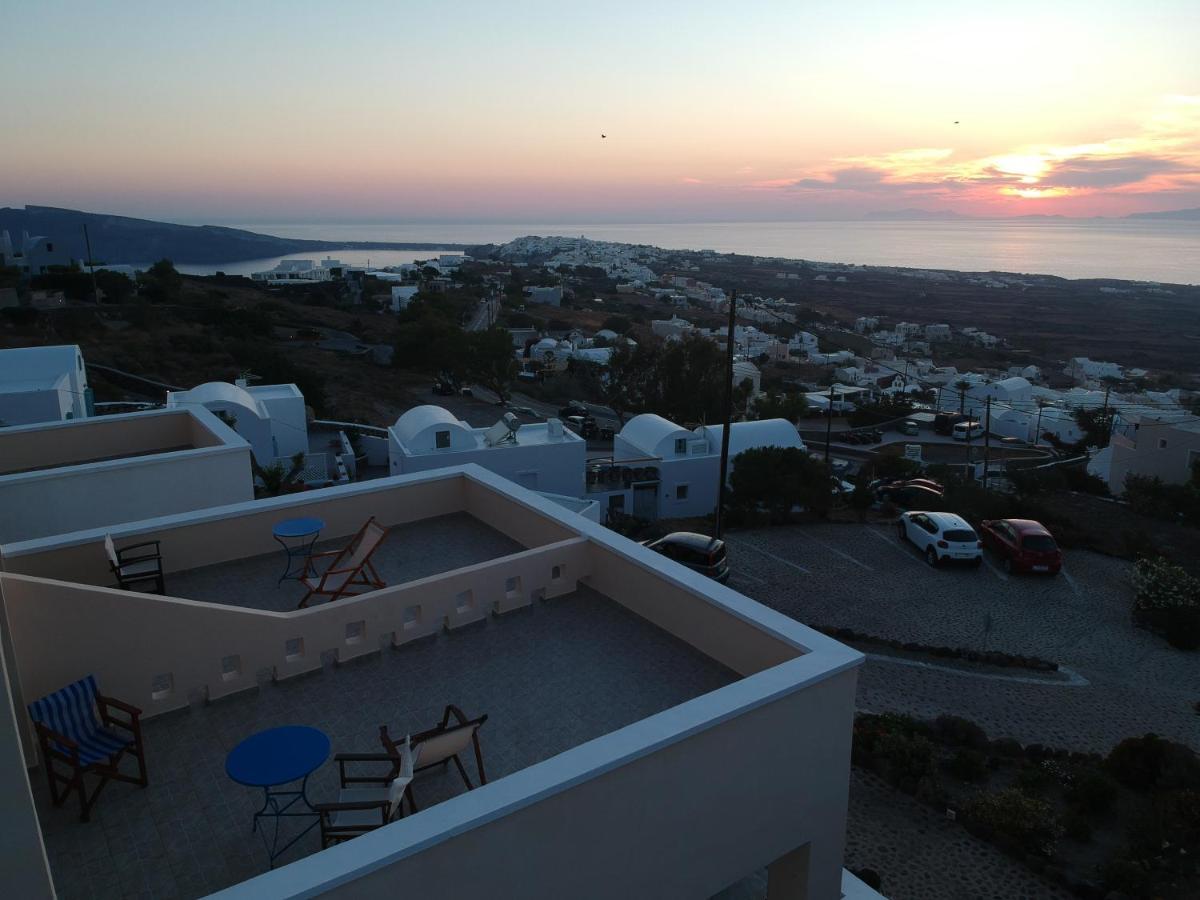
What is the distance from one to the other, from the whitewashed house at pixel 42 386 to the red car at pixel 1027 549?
1808 cm

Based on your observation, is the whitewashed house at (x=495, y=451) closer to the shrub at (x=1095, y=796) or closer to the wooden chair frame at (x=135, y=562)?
the wooden chair frame at (x=135, y=562)

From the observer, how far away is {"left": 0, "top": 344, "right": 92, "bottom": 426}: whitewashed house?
14.7 metres

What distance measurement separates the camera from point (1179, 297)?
128 meters

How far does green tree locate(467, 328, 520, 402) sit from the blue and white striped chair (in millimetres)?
33717

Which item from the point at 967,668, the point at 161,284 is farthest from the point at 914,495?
the point at 161,284

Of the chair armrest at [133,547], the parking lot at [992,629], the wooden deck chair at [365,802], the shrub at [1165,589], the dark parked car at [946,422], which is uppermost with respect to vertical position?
the chair armrest at [133,547]

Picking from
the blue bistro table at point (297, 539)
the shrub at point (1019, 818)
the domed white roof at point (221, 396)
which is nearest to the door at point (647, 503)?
the domed white roof at point (221, 396)

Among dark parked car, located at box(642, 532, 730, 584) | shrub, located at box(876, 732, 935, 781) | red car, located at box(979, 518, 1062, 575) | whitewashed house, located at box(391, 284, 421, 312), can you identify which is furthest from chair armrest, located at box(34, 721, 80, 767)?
whitewashed house, located at box(391, 284, 421, 312)

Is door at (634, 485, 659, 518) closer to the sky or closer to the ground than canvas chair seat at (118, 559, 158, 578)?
closer to the ground

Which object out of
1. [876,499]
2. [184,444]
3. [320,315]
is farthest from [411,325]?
[184,444]

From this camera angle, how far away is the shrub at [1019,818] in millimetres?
8133

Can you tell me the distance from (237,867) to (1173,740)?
453 inches

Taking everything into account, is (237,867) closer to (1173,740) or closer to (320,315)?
(1173,740)

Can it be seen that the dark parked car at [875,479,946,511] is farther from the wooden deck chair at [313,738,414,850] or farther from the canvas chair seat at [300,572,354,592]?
the wooden deck chair at [313,738,414,850]
